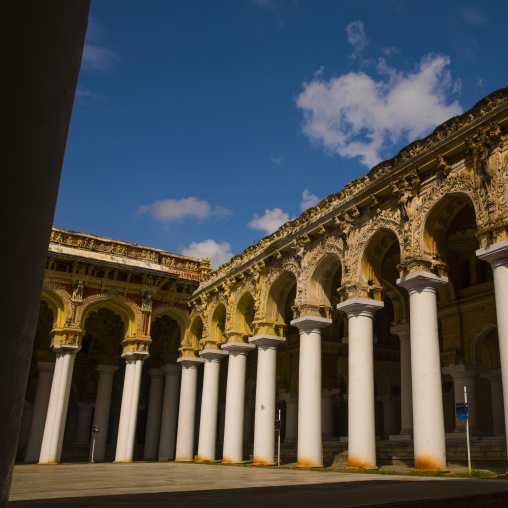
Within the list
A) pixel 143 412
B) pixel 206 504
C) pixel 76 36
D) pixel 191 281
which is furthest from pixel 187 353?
pixel 76 36

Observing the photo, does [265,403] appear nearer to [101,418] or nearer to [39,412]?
[101,418]

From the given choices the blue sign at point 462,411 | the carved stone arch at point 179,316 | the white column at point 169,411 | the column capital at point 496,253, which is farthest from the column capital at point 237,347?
the column capital at point 496,253

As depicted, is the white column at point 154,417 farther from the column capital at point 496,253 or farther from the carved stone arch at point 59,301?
the column capital at point 496,253

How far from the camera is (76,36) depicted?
6.82ft

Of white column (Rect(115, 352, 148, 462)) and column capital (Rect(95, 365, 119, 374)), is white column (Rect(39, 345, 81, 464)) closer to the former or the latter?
white column (Rect(115, 352, 148, 462))

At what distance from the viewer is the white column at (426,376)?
37.3 ft

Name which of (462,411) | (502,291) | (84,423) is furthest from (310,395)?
(84,423)

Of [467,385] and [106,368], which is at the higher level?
[106,368]

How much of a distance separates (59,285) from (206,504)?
20906 millimetres

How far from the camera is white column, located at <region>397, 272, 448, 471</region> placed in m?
11.4

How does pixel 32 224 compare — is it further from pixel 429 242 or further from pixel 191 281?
pixel 191 281

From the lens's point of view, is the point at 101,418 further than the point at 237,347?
Yes

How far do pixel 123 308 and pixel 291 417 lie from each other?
908 centimetres

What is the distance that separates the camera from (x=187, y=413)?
23.4m
